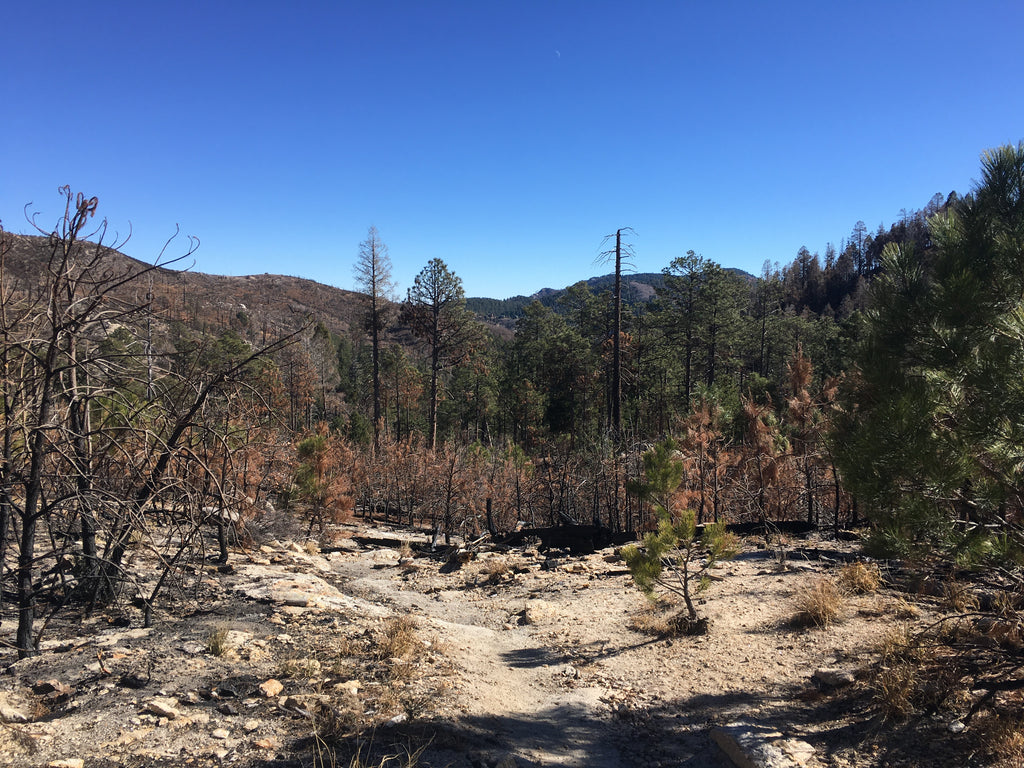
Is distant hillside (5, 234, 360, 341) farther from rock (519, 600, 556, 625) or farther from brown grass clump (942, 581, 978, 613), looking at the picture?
brown grass clump (942, 581, 978, 613)

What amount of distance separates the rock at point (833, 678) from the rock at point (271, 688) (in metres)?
4.99

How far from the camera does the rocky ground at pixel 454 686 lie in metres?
3.79

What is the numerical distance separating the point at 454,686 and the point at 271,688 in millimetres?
1710

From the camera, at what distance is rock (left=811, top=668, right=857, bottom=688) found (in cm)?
523

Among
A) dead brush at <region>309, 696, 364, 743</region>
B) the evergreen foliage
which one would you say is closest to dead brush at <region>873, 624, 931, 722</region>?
the evergreen foliage

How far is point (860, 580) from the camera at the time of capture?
25.0 feet

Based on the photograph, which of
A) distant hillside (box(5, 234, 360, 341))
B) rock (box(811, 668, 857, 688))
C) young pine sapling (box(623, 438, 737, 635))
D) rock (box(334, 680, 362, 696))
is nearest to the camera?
rock (box(334, 680, 362, 696))

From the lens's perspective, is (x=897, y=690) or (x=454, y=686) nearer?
(x=897, y=690)

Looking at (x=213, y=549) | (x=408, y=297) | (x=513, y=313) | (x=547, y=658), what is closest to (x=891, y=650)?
(x=547, y=658)

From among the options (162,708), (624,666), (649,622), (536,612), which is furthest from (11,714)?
(649,622)

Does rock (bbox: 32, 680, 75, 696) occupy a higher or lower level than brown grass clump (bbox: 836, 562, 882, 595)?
higher

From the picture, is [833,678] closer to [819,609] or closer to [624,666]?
[819,609]

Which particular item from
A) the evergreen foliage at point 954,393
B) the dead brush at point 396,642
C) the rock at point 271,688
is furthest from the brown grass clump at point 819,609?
the rock at point 271,688

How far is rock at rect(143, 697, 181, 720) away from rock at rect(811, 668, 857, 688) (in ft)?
18.3
